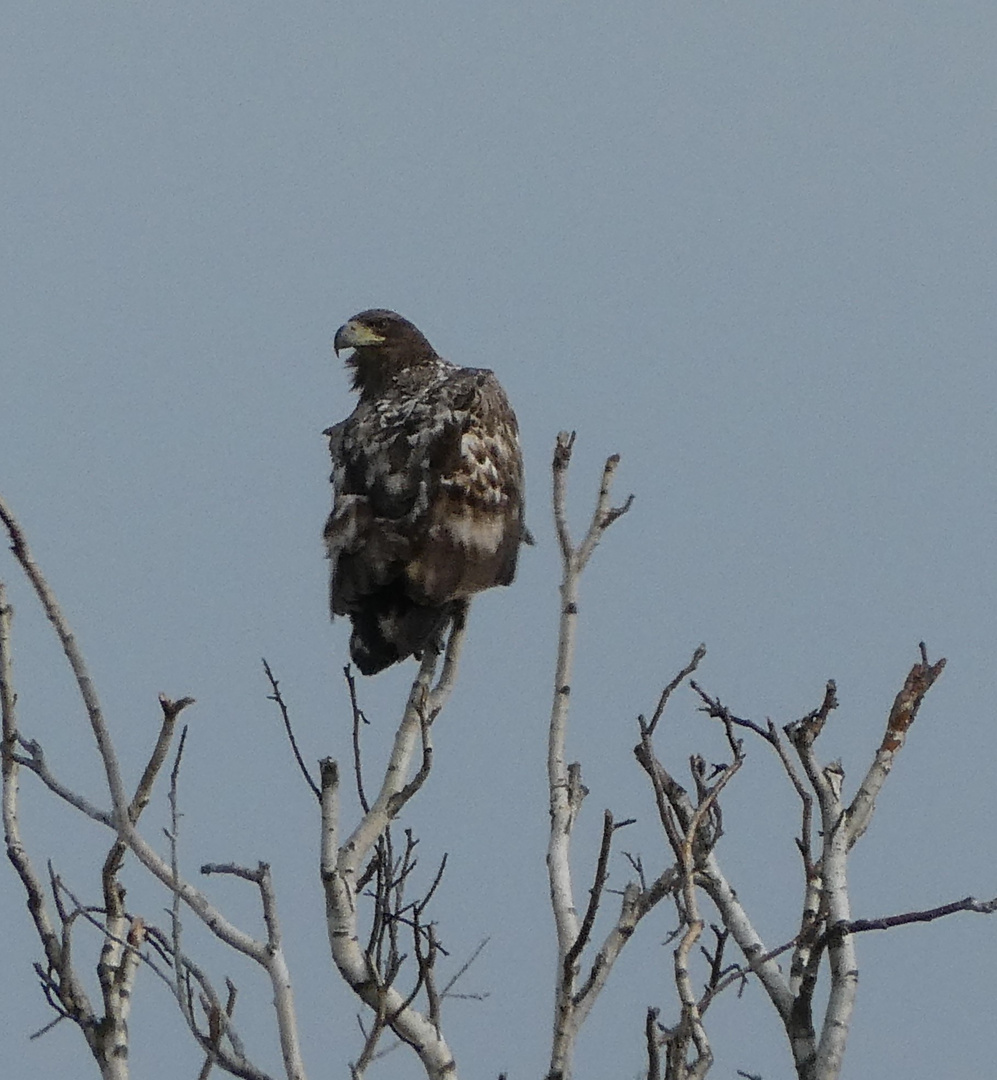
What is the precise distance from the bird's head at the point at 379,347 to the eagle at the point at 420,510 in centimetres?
44

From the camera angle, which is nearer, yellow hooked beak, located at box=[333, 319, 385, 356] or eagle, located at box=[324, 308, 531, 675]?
eagle, located at box=[324, 308, 531, 675]

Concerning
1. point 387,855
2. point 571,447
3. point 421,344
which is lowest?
point 387,855

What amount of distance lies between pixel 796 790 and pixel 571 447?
1.11 m

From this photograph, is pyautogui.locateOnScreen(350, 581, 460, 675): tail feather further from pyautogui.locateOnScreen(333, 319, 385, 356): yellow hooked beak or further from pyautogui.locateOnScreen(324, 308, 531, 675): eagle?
pyautogui.locateOnScreen(333, 319, 385, 356): yellow hooked beak

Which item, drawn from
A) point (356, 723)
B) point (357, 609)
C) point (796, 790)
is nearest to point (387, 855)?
point (356, 723)

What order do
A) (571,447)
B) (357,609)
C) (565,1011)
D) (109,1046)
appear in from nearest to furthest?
(565,1011) < (109,1046) < (571,447) < (357,609)

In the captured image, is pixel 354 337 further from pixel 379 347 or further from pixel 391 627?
pixel 391 627

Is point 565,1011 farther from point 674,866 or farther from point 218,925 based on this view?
point 218,925

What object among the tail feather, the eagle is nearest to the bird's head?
the eagle

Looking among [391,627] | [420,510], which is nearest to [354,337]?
[420,510]

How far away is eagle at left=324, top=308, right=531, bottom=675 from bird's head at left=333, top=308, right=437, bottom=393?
440mm

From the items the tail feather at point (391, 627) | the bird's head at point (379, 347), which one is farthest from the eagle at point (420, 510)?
the bird's head at point (379, 347)

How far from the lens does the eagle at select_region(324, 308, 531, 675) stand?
6484 mm

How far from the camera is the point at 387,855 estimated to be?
4.69 meters
